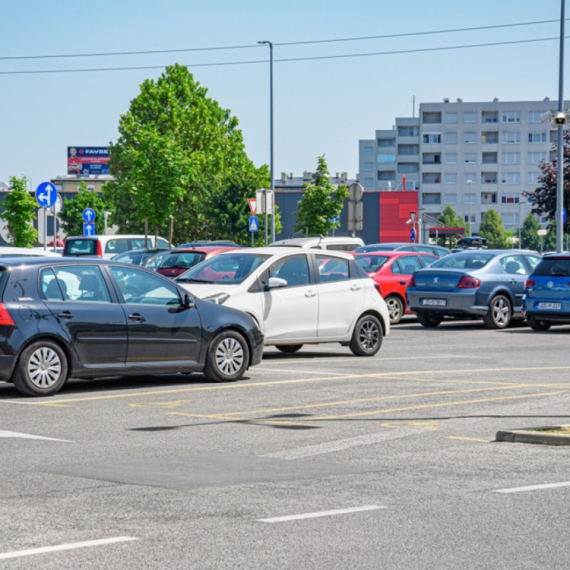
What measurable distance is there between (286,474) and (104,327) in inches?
215

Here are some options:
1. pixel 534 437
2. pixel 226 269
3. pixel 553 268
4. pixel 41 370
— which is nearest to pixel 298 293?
pixel 226 269

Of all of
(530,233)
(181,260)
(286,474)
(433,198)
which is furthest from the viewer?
(433,198)

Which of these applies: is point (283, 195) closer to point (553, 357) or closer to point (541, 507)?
point (553, 357)

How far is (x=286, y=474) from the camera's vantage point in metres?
8.15

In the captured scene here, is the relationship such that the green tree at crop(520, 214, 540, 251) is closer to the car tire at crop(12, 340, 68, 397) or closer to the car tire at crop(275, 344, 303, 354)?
the car tire at crop(275, 344, 303, 354)

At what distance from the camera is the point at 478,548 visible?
19.6 feet

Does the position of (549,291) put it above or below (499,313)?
above

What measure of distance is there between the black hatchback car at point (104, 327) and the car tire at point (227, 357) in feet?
0.04

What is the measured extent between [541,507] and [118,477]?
2.73 metres

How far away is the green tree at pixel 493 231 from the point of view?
143050 mm

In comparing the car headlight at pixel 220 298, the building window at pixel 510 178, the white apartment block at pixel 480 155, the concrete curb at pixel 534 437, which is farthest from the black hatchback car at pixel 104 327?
the building window at pixel 510 178

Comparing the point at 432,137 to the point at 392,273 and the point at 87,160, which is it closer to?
the point at 87,160

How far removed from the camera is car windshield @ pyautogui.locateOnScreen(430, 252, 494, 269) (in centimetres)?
2536

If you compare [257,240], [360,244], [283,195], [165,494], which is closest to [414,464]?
[165,494]
